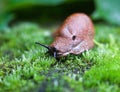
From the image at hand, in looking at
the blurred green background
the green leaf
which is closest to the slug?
the green leaf

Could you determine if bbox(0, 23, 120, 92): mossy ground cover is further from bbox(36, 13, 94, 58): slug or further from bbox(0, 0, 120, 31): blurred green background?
bbox(0, 0, 120, 31): blurred green background

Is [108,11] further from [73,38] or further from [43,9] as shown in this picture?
[73,38]


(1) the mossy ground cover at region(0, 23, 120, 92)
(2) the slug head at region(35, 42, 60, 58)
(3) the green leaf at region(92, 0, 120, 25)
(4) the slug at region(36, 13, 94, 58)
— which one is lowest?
(1) the mossy ground cover at region(0, 23, 120, 92)

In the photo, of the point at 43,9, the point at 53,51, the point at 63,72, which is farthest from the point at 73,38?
the point at 43,9

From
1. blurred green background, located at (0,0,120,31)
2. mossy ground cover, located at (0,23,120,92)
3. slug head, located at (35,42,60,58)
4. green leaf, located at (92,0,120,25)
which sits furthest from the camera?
blurred green background, located at (0,0,120,31)

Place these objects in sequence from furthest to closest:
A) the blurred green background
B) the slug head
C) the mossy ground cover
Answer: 1. the blurred green background
2. the slug head
3. the mossy ground cover

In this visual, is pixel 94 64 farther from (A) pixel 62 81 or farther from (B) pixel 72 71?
(A) pixel 62 81
